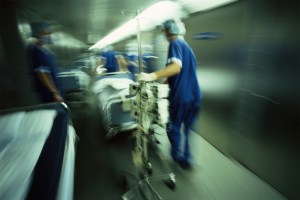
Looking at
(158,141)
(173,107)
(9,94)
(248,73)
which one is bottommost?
(158,141)

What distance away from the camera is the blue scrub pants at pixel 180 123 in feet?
6.93

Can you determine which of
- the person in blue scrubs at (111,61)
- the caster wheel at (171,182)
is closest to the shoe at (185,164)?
the caster wheel at (171,182)

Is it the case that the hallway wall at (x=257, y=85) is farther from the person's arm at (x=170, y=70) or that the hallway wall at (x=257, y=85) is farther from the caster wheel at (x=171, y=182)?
the caster wheel at (x=171, y=182)

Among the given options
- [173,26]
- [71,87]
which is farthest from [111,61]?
[173,26]

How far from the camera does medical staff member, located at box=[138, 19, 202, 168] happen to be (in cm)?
194

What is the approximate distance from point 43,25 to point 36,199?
2148 millimetres

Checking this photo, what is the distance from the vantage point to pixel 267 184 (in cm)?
192

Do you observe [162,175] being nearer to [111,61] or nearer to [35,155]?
[35,155]

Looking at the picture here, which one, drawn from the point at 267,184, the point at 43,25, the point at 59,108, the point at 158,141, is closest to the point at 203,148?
the point at 158,141

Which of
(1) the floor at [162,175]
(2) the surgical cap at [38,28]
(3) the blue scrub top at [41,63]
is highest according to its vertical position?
(2) the surgical cap at [38,28]

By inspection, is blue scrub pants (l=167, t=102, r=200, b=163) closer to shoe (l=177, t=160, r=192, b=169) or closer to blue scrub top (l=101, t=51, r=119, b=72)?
shoe (l=177, t=160, r=192, b=169)

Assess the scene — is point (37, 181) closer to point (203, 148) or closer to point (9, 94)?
point (203, 148)

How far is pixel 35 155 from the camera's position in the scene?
1465 mm

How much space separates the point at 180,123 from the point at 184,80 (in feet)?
1.52
